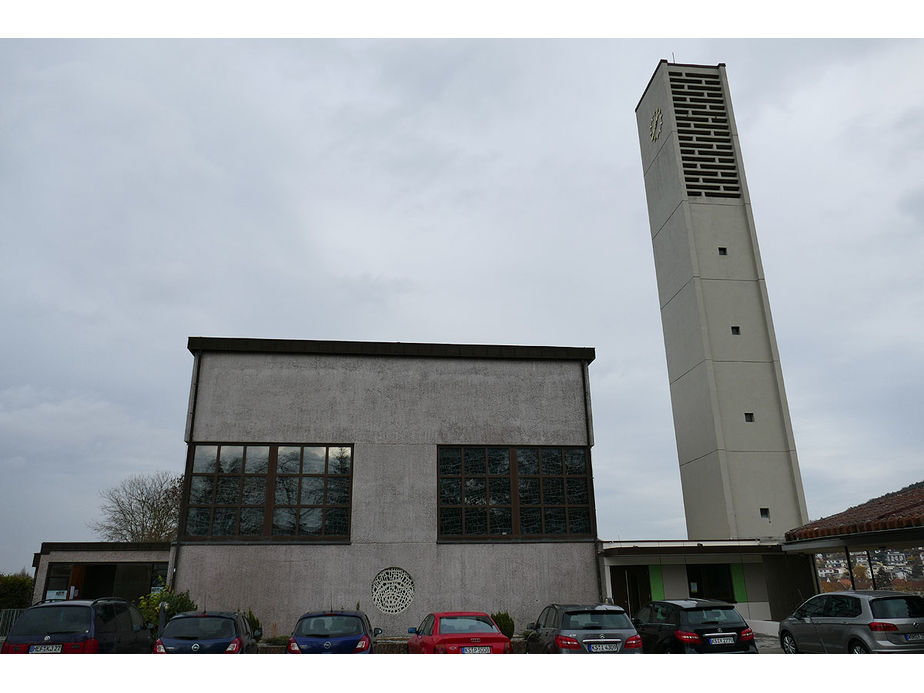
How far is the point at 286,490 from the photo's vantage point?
20.3 meters

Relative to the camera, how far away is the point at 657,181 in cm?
3125

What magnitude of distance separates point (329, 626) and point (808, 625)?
31.1 feet

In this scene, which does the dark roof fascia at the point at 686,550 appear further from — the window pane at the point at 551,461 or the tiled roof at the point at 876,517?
the window pane at the point at 551,461

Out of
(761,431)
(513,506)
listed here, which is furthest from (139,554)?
(761,431)

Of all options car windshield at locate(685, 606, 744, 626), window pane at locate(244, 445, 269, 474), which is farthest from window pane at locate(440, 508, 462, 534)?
car windshield at locate(685, 606, 744, 626)

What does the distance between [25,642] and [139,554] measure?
14.4 meters

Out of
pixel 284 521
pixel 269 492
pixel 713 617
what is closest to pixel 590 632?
pixel 713 617

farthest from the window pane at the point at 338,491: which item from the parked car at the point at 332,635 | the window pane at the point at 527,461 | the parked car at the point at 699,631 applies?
the parked car at the point at 699,631

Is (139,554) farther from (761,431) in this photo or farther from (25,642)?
(761,431)

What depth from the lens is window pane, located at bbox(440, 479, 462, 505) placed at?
67.8 feet

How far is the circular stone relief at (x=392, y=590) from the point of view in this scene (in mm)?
19391

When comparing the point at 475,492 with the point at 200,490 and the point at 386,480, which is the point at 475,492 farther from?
the point at 200,490

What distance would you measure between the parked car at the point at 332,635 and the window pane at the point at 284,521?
26.7 ft

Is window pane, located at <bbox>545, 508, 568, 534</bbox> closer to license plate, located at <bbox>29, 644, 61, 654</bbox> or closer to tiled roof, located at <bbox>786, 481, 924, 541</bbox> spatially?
tiled roof, located at <bbox>786, 481, 924, 541</bbox>
